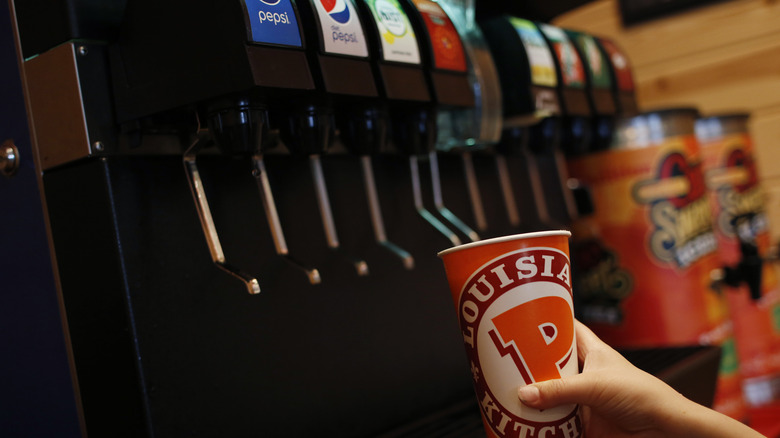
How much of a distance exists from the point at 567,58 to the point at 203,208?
674 millimetres

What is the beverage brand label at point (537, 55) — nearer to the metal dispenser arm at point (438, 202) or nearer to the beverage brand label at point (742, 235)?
the metal dispenser arm at point (438, 202)

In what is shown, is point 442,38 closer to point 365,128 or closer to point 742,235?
point 365,128

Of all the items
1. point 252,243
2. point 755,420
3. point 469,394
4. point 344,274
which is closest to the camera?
point 252,243

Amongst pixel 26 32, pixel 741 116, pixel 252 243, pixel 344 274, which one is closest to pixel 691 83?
pixel 741 116

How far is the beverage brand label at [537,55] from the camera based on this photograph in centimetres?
106

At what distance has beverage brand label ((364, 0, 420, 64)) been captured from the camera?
80cm

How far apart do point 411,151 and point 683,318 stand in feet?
2.27

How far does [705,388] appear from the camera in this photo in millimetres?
1074

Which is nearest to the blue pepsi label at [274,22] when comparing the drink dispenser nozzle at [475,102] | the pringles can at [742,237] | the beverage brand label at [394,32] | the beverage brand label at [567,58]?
the beverage brand label at [394,32]

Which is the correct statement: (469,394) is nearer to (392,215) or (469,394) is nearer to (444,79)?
(392,215)

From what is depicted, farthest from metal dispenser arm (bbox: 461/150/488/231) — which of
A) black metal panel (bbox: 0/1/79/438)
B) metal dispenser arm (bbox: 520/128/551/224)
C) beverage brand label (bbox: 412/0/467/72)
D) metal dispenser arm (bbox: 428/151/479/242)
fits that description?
black metal panel (bbox: 0/1/79/438)

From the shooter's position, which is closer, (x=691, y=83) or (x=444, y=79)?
Answer: (x=444, y=79)

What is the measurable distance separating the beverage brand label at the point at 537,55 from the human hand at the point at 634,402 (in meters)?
0.56

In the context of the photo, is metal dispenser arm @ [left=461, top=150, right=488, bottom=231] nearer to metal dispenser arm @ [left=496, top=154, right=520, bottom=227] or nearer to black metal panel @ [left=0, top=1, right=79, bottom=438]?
metal dispenser arm @ [left=496, top=154, right=520, bottom=227]
